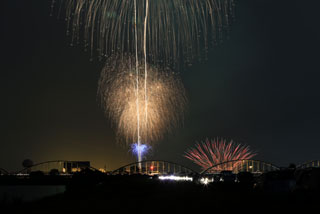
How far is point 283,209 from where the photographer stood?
20422 mm

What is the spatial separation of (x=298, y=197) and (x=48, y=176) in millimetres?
130099

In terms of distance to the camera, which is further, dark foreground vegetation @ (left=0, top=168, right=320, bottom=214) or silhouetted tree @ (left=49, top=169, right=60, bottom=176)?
silhouetted tree @ (left=49, top=169, right=60, bottom=176)

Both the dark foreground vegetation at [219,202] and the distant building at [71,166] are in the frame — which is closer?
the dark foreground vegetation at [219,202]

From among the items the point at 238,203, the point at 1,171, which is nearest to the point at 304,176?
the point at 238,203

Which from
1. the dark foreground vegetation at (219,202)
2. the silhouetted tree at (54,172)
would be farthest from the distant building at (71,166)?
the dark foreground vegetation at (219,202)

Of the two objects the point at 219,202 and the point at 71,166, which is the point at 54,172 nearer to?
the point at 71,166

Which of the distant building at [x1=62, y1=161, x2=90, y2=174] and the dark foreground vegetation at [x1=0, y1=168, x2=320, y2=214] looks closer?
the dark foreground vegetation at [x1=0, y1=168, x2=320, y2=214]

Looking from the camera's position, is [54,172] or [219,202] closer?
[219,202]

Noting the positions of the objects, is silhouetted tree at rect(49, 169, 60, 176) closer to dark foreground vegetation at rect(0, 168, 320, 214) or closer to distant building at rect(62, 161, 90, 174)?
distant building at rect(62, 161, 90, 174)

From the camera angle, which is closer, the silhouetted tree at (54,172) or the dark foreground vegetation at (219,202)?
the dark foreground vegetation at (219,202)

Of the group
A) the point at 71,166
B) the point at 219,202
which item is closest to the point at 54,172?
the point at 71,166

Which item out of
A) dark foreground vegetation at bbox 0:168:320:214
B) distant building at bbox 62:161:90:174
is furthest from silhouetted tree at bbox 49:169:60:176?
dark foreground vegetation at bbox 0:168:320:214

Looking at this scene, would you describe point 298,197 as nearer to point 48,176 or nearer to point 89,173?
point 89,173

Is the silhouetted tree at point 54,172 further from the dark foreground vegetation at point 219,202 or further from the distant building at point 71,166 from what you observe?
the dark foreground vegetation at point 219,202
